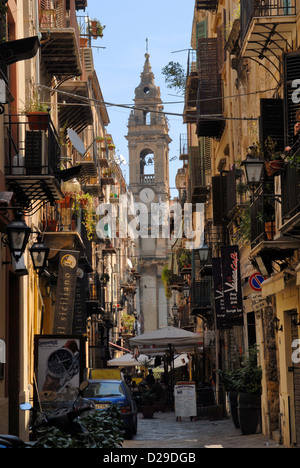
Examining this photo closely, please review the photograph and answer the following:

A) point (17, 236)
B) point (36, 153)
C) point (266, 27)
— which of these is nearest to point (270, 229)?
point (266, 27)

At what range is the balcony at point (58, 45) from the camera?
2106 cm

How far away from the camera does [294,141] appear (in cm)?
1374

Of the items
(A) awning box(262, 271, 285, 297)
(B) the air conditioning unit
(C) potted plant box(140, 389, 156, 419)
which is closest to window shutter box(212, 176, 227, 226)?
(C) potted plant box(140, 389, 156, 419)

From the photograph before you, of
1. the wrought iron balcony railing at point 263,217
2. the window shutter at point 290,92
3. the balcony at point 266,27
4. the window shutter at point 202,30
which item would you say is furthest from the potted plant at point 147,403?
the window shutter at point 290,92

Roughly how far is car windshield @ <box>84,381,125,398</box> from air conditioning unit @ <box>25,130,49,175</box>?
20.8ft

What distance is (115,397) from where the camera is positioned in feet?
65.2

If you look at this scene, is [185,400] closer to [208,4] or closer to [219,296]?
[219,296]

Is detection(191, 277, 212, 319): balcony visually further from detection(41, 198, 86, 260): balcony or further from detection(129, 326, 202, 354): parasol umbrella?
detection(41, 198, 86, 260): balcony

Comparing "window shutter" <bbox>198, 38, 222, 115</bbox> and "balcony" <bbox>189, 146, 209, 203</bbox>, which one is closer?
"window shutter" <bbox>198, 38, 222, 115</bbox>

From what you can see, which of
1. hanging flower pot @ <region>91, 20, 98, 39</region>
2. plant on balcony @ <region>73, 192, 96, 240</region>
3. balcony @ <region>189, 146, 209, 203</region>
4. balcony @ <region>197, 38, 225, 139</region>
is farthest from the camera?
balcony @ <region>189, 146, 209, 203</region>

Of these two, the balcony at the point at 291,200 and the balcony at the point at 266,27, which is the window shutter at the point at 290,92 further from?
the balcony at the point at 266,27

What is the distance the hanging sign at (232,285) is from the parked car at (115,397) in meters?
3.61

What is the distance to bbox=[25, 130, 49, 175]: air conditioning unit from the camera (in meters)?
15.2

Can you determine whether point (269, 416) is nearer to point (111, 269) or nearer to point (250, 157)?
point (250, 157)
